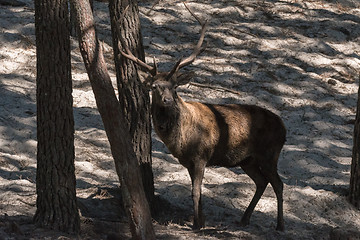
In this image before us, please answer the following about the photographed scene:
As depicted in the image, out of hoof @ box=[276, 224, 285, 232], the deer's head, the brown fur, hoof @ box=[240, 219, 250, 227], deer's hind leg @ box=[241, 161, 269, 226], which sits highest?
the deer's head

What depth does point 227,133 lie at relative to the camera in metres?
8.36

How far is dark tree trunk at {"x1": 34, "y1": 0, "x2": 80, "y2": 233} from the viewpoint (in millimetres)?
6301

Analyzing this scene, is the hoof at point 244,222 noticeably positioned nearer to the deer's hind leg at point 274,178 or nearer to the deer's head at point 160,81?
the deer's hind leg at point 274,178

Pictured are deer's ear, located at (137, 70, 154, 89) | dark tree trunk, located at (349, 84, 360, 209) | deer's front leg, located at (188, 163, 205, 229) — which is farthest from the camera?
dark tree trunk, located at (349, 84, 360, 209)

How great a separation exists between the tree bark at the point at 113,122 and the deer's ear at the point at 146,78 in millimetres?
1408

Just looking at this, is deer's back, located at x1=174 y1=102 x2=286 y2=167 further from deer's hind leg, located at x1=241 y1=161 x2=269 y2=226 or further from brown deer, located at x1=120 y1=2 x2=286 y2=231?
deer's hind leg, located at x1=241 y1=161 x2=269 y2=226

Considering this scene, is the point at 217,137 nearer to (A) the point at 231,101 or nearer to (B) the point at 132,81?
(B) the point at 132,81

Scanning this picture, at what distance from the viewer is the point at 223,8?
1708 centimetres

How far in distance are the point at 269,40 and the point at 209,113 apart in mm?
7834

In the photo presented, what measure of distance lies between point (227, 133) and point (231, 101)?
182 inches

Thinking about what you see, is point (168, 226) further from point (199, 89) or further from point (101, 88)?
point (199, 89)

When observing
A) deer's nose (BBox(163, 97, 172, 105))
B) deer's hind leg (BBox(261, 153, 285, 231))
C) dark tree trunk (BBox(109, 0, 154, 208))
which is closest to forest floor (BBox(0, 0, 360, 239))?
deer's hind leg (BBox(261, 153, 285, 231))

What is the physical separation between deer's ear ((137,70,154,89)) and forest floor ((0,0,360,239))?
672mm

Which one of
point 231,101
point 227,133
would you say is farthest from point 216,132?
point 231,101
